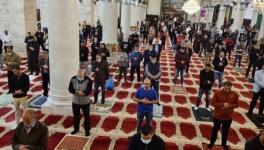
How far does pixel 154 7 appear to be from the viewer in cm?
4322

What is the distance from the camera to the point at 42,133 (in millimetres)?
3963

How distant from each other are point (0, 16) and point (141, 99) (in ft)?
36.9

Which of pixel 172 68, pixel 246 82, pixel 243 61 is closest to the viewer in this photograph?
pixel 246 82

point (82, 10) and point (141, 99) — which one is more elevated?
point (82, 10)

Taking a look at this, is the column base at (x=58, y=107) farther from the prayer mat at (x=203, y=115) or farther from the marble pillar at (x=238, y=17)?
the marble pillar at (x=238, y=17)

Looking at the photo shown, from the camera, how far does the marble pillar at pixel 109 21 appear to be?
13.6 meters

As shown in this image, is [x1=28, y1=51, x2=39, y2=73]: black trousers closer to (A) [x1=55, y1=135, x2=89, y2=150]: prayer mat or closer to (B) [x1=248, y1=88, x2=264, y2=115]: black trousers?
(A) [x1=55, y1=135, x2=89, y2=150]: prayer mat

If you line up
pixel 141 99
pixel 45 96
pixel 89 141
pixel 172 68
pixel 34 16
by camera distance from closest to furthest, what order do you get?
pixel 141 99, pixel 89 141, pixel 45 96, pixel 172 68, pixel 34 16

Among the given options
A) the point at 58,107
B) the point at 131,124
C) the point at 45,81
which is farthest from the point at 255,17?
the point at 58,107

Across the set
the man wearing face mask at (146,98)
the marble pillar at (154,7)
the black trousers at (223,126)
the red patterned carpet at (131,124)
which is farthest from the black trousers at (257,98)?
the marble pillar at (154,7)

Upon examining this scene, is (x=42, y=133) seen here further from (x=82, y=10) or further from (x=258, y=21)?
(x=258, y=21)

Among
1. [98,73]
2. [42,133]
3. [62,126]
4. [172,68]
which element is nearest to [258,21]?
[172,68]

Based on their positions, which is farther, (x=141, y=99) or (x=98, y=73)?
(x=98, y=73)

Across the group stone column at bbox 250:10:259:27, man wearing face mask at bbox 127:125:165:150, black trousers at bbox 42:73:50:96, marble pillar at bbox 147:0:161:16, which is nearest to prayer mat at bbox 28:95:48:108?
black trousers at bbox 42:73:50:96
